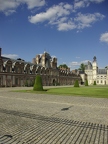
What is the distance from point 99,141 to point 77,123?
253 cm

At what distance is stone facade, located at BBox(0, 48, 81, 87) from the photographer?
5062cm

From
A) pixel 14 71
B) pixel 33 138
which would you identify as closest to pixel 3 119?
pixel 33 138

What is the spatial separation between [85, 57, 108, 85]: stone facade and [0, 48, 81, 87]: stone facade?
31.5 m

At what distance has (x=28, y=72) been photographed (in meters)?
60.8

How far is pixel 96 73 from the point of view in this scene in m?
118

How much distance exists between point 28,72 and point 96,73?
7050 centimetres

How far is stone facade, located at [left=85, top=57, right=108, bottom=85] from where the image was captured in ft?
378

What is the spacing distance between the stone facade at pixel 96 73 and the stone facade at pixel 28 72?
31.5 metres

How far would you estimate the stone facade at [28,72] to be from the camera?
50625 mm

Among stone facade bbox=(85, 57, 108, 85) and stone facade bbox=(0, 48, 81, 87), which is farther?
stone facade bbox=(85, 57, 108, 85)

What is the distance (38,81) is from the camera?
3309 cm

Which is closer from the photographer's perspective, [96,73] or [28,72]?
[28,72]

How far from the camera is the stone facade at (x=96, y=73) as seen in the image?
115 meters

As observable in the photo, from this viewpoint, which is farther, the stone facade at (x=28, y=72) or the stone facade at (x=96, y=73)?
the stone facade at (x=96, y=73)
